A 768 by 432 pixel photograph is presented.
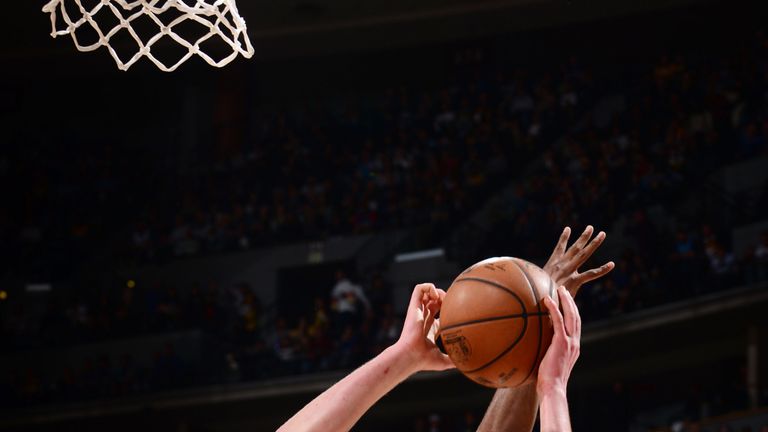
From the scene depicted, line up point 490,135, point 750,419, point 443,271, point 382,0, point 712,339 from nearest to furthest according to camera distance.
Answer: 1. point 750,419
2. point 712,339
3. point 443,271
4. point 490,135
5. point 382,0

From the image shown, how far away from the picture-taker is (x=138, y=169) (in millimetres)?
17328

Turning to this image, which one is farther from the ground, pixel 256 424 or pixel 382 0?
pixel 382 0

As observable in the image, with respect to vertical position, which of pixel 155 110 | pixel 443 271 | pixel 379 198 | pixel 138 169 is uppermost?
pixel 155 110

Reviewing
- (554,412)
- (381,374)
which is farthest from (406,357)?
(554,412)

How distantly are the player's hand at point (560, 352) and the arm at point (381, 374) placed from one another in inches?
13.1

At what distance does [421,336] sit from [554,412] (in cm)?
51

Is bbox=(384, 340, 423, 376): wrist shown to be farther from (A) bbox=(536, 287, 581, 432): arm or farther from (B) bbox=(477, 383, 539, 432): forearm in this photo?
(A) bbox=(536, 287, 581, 432): arm

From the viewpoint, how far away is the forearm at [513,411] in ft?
7.28

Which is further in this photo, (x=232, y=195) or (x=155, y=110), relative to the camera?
(x=155, y=110)

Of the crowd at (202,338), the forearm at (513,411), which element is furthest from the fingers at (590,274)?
the crowd at (202,338)

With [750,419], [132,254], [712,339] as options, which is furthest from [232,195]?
[750,419]

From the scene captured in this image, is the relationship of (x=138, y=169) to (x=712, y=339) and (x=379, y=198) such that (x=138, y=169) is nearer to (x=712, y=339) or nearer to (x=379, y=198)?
(x=379, y=198)

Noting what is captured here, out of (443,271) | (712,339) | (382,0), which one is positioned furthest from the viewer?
(382,0)

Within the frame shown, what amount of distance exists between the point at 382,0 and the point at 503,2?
1819mm
